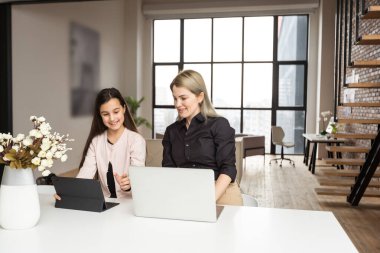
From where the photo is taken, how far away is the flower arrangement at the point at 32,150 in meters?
1.36

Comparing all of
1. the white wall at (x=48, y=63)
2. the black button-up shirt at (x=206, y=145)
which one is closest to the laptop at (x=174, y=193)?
the black button-up shirt at (x=206, y=145)

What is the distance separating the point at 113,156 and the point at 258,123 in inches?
302

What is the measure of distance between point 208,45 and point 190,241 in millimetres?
8773

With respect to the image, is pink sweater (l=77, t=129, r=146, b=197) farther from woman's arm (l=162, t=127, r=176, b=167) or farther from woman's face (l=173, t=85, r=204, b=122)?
woman's face (l=173, t=85, r=204, b=122)

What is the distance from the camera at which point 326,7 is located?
27.4 feet

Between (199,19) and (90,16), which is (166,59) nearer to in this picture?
(199,19)

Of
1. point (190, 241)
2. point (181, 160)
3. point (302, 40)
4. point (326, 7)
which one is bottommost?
point (190, 241)

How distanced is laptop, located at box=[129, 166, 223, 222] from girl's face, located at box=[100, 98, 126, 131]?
65cm

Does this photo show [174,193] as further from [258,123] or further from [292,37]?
[292,37]

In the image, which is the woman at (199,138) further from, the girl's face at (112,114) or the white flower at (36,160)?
the white flower at (36,160)

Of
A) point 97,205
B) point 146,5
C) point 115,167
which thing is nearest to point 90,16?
point 146,5

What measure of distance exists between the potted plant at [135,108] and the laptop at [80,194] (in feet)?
23.6

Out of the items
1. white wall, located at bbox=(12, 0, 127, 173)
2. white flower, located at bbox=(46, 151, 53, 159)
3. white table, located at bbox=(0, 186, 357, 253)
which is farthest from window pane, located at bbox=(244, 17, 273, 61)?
white flower, located at bbox=(46, 151, 53, 159)

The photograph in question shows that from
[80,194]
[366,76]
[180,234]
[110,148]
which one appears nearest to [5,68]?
[110,148]
